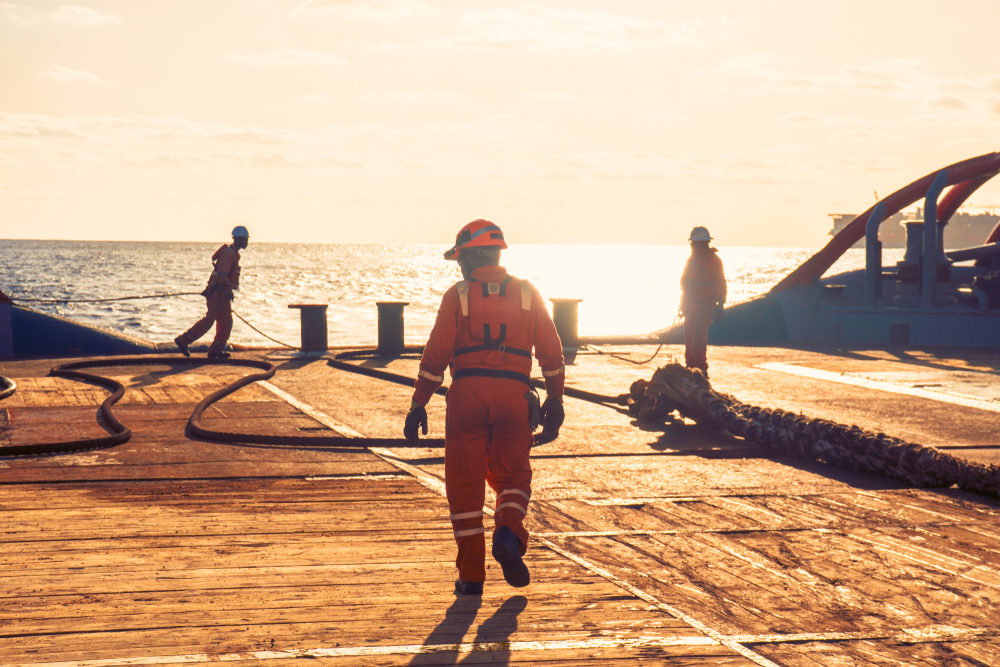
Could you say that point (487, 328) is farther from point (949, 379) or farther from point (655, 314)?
point (655, 314)

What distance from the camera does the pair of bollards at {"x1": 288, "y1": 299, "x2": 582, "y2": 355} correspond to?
17531mm

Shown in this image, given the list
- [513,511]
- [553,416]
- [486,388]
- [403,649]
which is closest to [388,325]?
[553,416]

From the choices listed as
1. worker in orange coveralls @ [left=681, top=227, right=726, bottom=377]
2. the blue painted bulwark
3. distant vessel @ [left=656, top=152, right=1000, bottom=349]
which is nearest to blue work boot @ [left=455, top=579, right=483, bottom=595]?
worker in orange coveralls @ [left=681, top=227, right=726, bottom=377]

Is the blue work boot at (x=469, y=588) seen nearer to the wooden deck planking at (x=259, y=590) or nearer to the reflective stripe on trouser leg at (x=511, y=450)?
the wooden deck planking at (x=259, y=590)

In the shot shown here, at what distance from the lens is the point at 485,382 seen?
5027 millimetres

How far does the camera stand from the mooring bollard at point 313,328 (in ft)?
58.3

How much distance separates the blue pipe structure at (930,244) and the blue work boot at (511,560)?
1791cm

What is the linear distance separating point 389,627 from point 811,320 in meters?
19.1

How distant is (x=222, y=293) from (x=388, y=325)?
2.99 metres

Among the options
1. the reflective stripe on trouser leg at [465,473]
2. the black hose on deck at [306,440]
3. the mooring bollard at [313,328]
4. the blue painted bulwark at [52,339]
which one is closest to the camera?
the reflective stripe on trouser leg at [465,473]

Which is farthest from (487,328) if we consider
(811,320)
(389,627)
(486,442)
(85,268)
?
(85,268)

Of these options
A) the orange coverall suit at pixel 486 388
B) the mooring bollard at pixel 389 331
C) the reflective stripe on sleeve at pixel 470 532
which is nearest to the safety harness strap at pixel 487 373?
the orange coverall suit at pixel 486 388

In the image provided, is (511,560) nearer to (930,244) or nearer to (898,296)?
(930,244)

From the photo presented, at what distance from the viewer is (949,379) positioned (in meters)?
14.1
